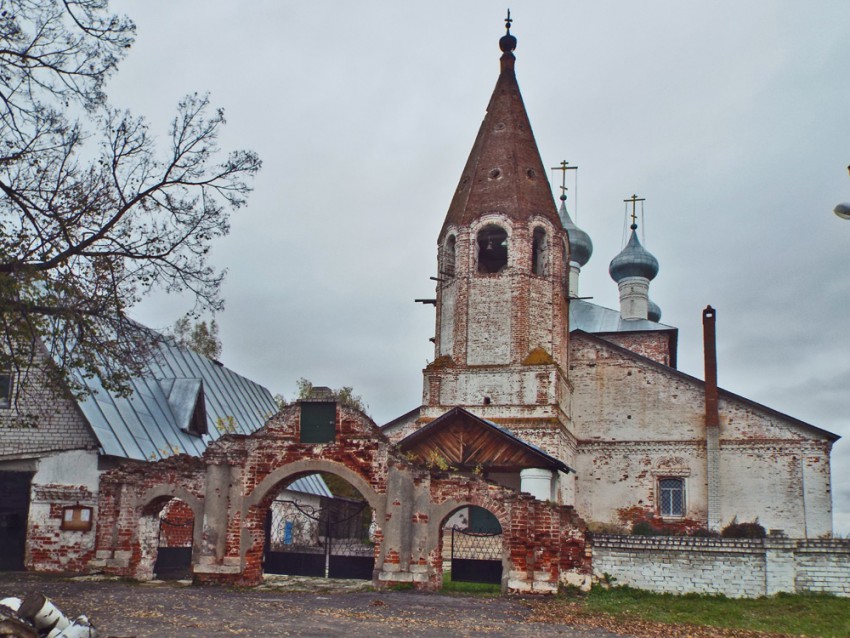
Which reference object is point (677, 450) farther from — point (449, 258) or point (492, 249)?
point (449, 258)

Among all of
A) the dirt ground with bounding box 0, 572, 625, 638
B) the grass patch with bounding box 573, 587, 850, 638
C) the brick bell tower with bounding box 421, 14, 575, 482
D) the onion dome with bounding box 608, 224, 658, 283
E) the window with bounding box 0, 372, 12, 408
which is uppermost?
the onion dome with bounding box 608, 224, 658, 283

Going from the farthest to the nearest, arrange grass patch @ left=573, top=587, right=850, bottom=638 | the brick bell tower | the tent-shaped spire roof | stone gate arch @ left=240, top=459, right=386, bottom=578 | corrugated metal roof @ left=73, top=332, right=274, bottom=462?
1. the tent-shaped spire roof
2. the brick bell tower
3. corrugated metal roof @ left=73, top=332, right=274, bottom=462
4. stone gate arch @ left=240, top=459, right=386, bottom=578
5. grass patch @ left=573, top=587, right=850, bottom=638

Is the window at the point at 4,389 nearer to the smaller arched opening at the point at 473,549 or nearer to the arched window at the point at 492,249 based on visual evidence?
the smaller arched opening at the point at 473,549

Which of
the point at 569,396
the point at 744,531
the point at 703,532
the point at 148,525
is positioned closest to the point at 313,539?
the point at 569,396

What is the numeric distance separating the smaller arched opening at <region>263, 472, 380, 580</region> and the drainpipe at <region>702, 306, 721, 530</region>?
32.3 feet

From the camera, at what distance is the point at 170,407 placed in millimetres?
19250

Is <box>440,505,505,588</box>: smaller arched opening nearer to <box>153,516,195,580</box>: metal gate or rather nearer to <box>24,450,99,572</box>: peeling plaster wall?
<box>153,516,195,580</box>: metal gate

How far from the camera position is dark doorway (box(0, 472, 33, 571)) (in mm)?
15859

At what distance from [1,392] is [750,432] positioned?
19155 mm

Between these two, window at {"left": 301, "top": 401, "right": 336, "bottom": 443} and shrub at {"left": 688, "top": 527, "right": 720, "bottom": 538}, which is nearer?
window at {"left": 301, "top": 401, "right": 336, "bottom": 443}

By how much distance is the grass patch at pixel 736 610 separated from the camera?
36.2 ft

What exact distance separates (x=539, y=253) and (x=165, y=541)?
13.1 metres

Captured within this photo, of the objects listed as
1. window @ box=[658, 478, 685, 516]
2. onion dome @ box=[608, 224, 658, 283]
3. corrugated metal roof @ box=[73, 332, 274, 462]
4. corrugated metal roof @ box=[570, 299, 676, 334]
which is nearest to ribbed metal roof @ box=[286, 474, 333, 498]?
corrugated metal roof @ box=[73, 332, 274, 462]

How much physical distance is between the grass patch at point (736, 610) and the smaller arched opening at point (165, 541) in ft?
23.4
